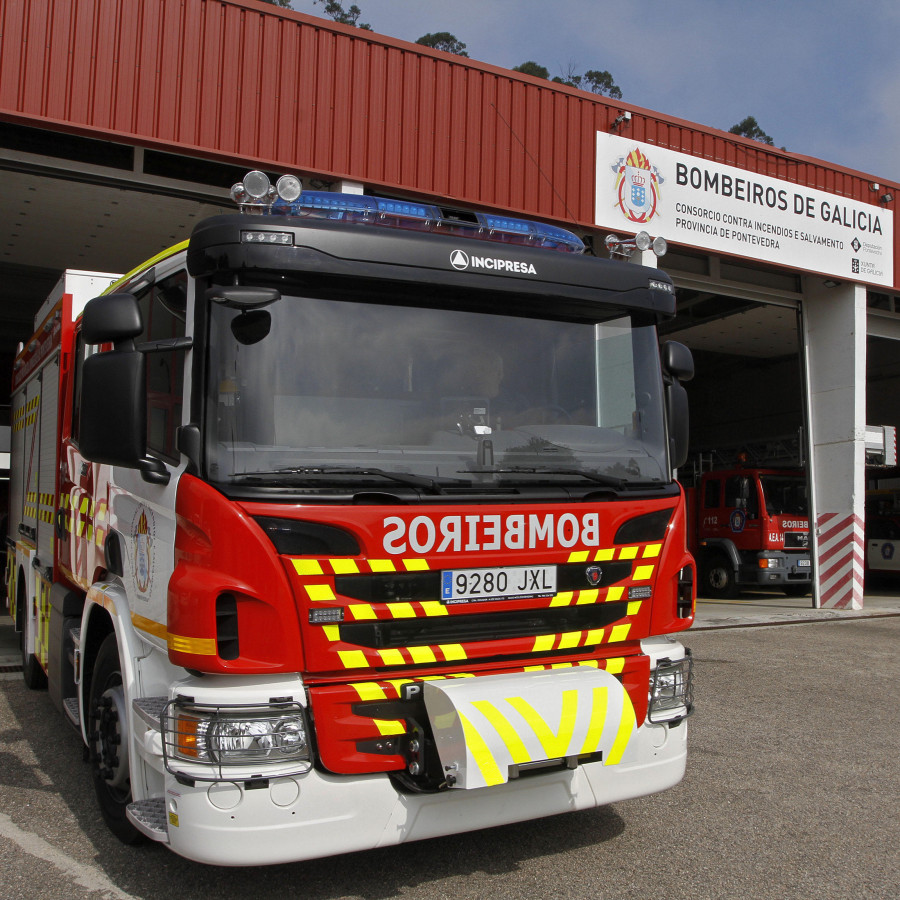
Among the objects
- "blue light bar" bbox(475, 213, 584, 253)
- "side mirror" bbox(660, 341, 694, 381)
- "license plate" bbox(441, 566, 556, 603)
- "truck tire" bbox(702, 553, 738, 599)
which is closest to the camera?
"license plate" bbox(441, 566, 556, 603)

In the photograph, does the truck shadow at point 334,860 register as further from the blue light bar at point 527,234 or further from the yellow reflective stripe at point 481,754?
the blue light bar at point 527,234

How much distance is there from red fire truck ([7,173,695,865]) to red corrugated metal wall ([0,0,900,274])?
5712mm

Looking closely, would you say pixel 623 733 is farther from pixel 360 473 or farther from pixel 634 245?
pixel 634 245

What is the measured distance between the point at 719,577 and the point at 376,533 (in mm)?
13656

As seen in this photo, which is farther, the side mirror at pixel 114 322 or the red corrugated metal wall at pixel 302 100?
the red corrugated metal wall at pixel 302 100

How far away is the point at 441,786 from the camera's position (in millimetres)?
2945

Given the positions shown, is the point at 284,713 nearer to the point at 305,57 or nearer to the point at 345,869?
the point at 345,869

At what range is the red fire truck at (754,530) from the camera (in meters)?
14.7

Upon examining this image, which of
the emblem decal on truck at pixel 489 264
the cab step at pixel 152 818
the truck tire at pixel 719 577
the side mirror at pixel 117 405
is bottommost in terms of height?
the truck tire at pixel 719 577

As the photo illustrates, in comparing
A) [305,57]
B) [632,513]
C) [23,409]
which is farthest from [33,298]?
[632,513]

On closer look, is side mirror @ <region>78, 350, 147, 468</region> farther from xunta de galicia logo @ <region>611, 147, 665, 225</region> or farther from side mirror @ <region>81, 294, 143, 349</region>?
xunta de galicia logo @ <region>611, 147, 665, 225</region>

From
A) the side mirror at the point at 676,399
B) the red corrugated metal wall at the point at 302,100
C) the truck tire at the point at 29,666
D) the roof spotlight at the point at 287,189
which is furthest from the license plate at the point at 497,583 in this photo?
the red corrugated metal wall at the point at 302,100

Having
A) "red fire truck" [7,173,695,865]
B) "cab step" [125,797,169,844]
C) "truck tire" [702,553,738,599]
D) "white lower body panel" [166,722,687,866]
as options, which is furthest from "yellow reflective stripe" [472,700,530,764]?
"truck tire" [702,553,738,599]

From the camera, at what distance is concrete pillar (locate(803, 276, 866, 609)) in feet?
42.9
